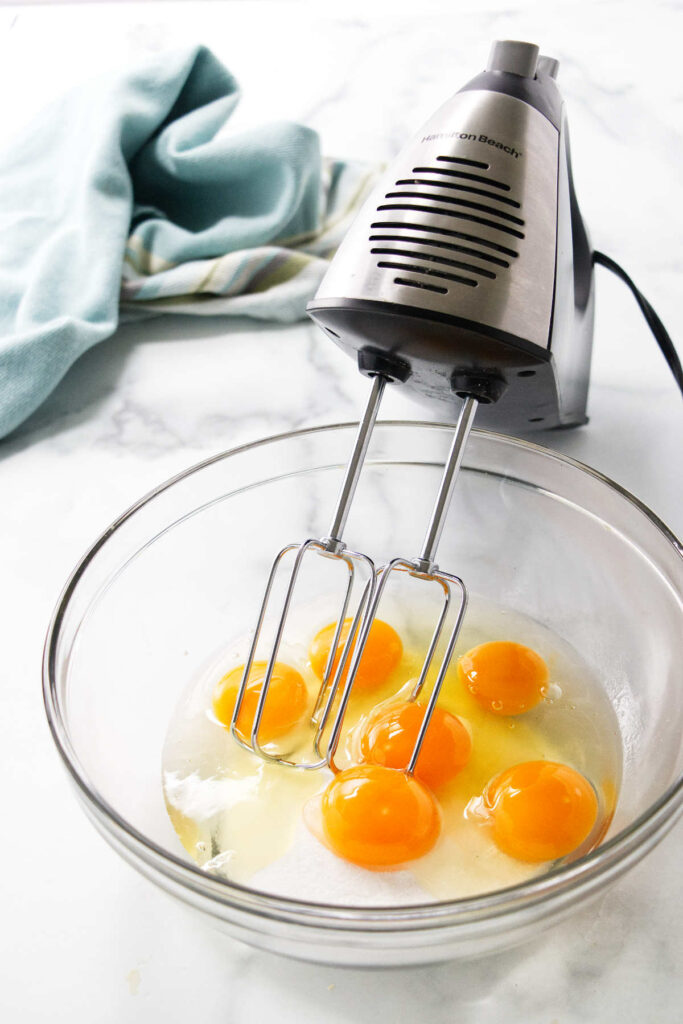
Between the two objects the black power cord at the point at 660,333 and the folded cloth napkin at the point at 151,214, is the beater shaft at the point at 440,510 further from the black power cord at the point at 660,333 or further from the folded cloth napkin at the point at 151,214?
the folded cloth napkin at the point at 151,214

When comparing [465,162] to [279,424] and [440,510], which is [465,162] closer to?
[440,510]

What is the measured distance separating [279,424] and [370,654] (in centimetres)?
35

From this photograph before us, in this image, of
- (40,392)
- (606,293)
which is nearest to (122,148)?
(40,392)

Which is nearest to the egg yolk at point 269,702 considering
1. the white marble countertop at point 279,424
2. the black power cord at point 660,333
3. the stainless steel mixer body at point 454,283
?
the stainless steel mixer body at point 454,283

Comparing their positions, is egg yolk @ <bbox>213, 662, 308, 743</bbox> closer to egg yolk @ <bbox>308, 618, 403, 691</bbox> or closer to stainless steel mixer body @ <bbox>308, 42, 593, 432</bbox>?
egg yolk @ <bbox>308, 618, 403, 691</bbox>

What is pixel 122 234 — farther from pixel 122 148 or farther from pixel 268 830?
pixel 268 830

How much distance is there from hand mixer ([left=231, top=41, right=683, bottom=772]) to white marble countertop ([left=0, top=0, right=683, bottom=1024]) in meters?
0.15

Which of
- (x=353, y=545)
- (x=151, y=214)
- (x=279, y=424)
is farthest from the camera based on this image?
(x=151, y=214)

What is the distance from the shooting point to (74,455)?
1.01 meters

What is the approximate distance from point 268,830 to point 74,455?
→ 1.69 feet

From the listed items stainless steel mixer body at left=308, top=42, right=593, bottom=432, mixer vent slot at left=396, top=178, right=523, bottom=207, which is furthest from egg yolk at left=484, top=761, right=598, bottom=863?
mixer vent slot at left=396, top=178, right=523, bottom=207

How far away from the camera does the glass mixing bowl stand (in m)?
0.62

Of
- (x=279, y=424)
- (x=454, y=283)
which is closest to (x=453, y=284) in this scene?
(x=454, y=283)

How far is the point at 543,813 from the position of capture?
62 cm
